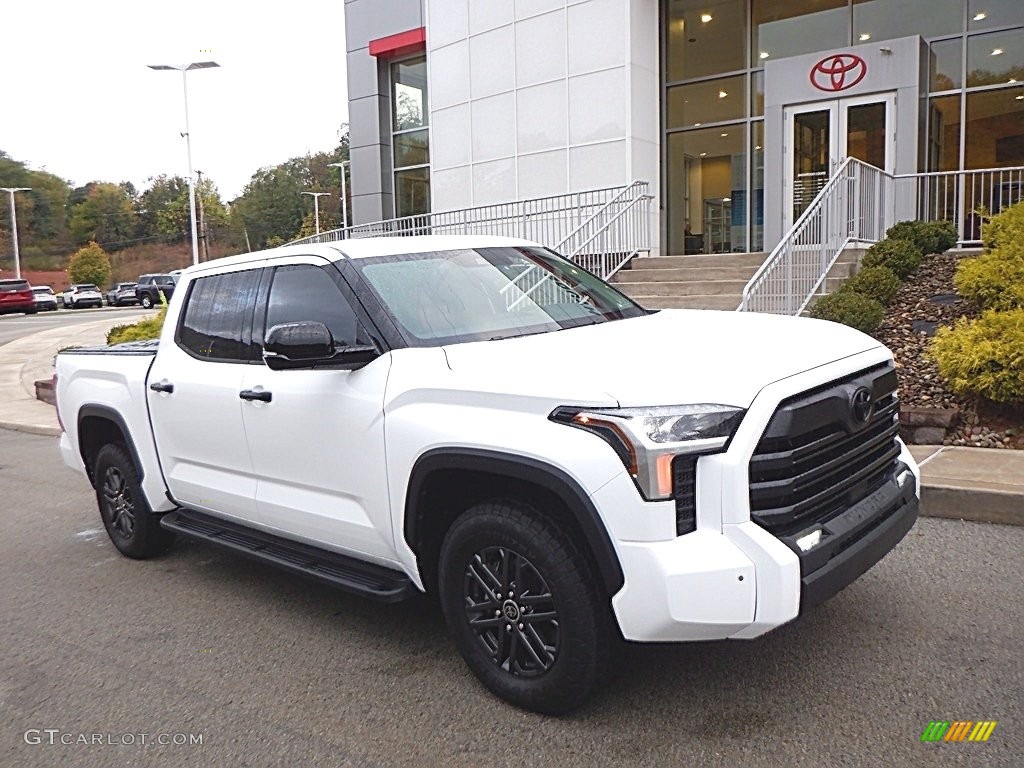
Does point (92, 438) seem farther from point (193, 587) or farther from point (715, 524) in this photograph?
point (715, 524)

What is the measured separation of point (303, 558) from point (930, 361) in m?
6.33

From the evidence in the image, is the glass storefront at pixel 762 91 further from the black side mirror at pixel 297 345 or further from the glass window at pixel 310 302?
the black side mirror at pixel 297 345

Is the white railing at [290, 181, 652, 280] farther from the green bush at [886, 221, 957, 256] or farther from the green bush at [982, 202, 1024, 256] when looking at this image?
the green bush at [982, 202, 1024, 256]

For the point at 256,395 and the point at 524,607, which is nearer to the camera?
the point at 524,607

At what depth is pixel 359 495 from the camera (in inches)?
154

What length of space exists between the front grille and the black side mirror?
1.84 m

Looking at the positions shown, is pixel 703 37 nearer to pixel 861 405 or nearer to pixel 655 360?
pixel 861 405

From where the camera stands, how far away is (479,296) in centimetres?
424

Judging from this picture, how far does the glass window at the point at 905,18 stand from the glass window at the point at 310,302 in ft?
52.3

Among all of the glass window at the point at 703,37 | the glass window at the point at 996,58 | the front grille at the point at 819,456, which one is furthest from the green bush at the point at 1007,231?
the glass window at the point at 703,37

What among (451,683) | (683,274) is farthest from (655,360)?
(683,274)

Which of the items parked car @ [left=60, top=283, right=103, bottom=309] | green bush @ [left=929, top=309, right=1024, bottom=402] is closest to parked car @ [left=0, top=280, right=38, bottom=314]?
parked car @ [left=60, top=283, right=103, bottom=309]

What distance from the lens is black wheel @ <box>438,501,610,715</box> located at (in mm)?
3201

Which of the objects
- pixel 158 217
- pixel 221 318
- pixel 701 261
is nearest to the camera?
pixel 221 318
